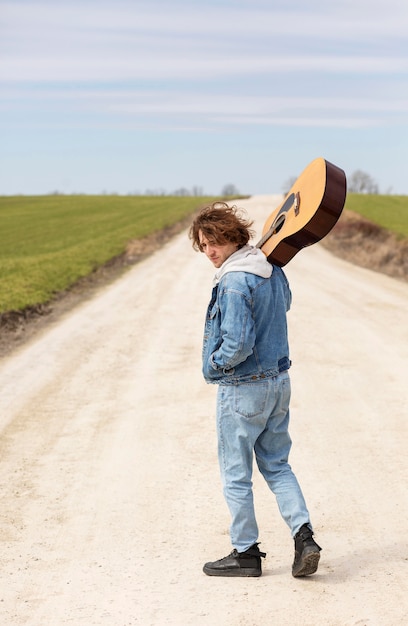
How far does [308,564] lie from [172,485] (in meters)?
2.07

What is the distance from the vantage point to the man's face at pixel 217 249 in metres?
4.91

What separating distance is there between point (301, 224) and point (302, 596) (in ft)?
6.41

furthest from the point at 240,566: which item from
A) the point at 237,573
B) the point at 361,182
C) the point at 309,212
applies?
the point at 361,182

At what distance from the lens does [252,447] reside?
4977 millimetres

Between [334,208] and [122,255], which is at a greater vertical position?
[334,208]

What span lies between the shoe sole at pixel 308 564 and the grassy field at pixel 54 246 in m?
11.8

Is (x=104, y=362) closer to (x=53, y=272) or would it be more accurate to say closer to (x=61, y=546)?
(x=61, y=546)

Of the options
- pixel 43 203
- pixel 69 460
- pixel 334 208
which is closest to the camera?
pixel 334 208

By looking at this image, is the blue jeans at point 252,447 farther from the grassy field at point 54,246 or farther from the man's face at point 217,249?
the grassy field at point 54,246

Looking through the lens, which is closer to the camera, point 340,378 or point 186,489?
point 186,489

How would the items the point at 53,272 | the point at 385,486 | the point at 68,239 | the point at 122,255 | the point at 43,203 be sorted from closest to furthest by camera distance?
the point at 385,486, the point at 53,272, the point at 122,255, the point at 68,239, the point at 43,203

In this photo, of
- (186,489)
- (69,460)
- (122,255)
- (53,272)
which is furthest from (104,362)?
(122,255)

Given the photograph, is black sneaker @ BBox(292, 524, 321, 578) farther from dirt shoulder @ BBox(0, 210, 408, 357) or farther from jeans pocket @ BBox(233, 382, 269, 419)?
dirt shoulder @ BBox(0, 210, 408, 357)

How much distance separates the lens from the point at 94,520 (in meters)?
6.03
